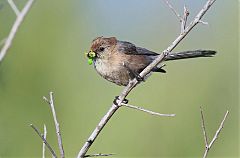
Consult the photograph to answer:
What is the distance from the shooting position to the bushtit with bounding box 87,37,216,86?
5.16 meters

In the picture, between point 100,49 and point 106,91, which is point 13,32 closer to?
point 100,49

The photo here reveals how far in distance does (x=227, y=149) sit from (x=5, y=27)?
4567 mm

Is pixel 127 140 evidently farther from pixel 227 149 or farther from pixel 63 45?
pixel 63 45

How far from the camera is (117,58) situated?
5270 mm

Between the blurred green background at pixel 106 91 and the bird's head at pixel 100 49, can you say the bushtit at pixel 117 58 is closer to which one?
the bird's head at pixel 100 49

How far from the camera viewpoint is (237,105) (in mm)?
8711

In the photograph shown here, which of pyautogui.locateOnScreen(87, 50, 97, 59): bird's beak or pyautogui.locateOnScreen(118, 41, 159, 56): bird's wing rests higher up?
pyautogui.locateOnScreen(87, 50, 97, 59): bird's beak

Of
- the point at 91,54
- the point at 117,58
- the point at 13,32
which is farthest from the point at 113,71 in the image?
the point at 13,32

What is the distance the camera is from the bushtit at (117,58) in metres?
5.16

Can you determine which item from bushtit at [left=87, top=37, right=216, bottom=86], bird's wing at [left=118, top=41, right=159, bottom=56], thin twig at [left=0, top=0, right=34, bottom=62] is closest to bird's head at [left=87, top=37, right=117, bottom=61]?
bushtit at [left=87, top=37, right=216, bottom=86]

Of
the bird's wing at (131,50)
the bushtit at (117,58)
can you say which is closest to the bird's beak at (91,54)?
the bushtit at (117,58)

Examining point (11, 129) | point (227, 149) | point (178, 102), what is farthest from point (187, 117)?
point (11, 129)

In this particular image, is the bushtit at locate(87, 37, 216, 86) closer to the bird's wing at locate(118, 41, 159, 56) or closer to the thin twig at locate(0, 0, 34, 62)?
the bird's wing at locate(118, 41, 159, 56)

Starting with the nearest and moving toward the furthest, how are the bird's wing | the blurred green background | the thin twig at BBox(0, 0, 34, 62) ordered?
the thin twig at BBox(0, 0, 34, 62), the bird's wing, the blurred green background
